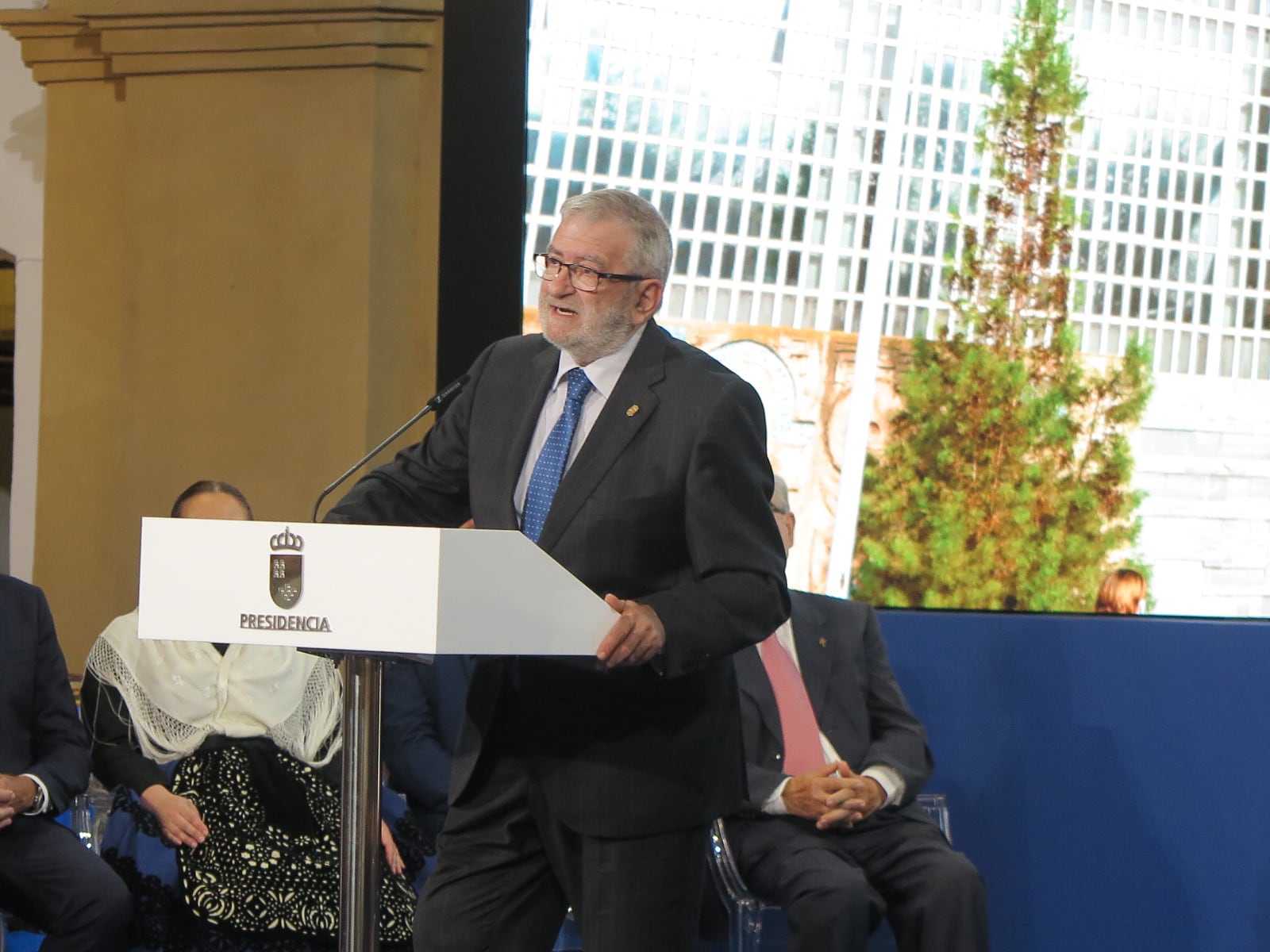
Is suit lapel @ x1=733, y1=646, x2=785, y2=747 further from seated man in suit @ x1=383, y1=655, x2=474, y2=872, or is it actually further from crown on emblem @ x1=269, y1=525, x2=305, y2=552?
crown on emblem @ x1=269, y1=525, x2=305, y2=552

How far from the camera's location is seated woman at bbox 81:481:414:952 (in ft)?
10.5

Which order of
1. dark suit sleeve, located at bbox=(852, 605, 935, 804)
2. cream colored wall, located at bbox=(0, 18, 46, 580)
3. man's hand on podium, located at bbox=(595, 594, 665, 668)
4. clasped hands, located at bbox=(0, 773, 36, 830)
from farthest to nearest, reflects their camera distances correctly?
cream colored wall, located at bbox=(0, 18, 46, 580) < dark suit sleeve, located at bbox=(852, 605, 935, 804) < clasped hands, located at bbox=(0, 773, 36, 830) < man's hand on podium, located at bbox=(595, 594, 665, 668)

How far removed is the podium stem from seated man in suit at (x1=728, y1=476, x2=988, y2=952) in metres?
1.48

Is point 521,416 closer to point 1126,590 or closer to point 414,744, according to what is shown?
point 414,744

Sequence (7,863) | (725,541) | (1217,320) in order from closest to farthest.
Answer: (725,541) → (7,863) → (1217,320)

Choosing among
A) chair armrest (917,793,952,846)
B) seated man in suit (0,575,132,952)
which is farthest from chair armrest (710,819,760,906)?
seated man in suit (0,575,132,952)

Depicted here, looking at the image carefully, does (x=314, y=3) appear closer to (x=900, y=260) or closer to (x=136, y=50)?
(x=136, y=50)

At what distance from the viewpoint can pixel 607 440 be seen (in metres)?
2.08

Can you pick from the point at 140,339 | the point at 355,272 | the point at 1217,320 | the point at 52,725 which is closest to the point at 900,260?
the point at 1217,320

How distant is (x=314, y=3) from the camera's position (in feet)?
15.4

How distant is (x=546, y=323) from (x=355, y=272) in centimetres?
280

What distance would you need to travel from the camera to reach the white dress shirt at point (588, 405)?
2.14m

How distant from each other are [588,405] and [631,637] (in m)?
0.45

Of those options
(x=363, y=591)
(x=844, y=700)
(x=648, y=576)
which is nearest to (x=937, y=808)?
(x=844, y=700)
